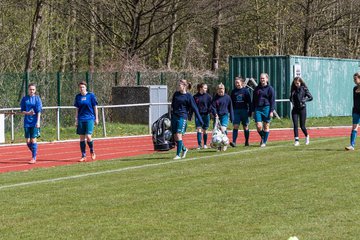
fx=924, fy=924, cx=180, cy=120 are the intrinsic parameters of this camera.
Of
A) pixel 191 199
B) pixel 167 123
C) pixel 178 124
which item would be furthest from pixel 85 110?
pixel 191 199

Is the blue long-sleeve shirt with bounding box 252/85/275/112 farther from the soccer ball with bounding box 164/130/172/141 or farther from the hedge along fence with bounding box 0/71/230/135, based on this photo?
the hedge along fence with bounding box 0/71/230/135

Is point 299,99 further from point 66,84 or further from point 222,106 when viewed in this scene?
point 66,84

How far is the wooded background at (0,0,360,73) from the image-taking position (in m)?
39.0

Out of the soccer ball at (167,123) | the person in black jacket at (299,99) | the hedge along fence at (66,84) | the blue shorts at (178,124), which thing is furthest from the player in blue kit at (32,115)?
the hedge along fence at (66,84)

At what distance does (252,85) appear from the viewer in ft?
129

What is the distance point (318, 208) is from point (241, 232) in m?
1.92

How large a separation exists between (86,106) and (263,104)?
185 inches

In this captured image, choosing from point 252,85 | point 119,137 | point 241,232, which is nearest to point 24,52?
point 252,85

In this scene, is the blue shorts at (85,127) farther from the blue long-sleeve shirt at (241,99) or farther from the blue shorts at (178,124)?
the blue long-sleeve shirt at (241,99)

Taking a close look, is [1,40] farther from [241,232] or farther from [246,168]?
[241,232]

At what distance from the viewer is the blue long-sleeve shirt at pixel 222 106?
22.7 meters

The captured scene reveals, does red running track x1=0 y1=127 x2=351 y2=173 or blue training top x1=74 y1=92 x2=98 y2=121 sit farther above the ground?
blue training top x1=74 y1=92 x2=98 y2=121

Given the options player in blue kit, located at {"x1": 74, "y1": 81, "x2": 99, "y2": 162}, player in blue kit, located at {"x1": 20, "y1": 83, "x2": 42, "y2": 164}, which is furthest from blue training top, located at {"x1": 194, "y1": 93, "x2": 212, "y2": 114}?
player in blue kit, located at {"x1": 20, "y1": 83, "x2": 42, "y2": 164}

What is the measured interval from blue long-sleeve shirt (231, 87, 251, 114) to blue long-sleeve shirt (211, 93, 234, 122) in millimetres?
491
